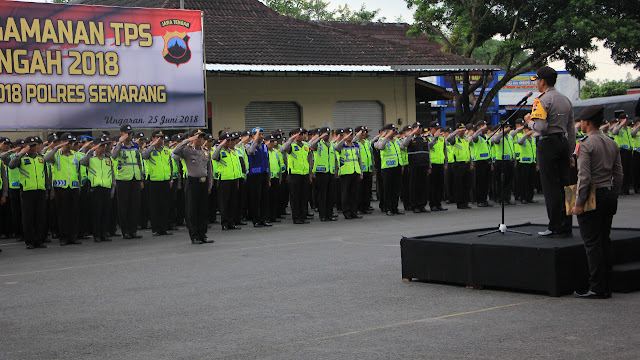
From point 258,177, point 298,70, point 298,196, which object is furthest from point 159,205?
point 298,70

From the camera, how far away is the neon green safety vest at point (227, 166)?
55.9 ft

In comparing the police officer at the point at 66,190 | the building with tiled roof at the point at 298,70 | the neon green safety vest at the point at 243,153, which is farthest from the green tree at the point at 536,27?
the police officer at the point at 66,190

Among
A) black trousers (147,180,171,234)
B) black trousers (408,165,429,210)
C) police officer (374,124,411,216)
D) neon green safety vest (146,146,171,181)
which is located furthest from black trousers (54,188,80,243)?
black trousers (408,165,429,210)

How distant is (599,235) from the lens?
306 inches

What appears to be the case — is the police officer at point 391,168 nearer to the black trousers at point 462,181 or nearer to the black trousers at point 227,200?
the black trousers at point 462,181

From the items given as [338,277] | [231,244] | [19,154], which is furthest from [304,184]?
[338,277]

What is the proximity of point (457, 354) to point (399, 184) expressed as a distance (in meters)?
13.4

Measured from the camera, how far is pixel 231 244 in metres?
14.0

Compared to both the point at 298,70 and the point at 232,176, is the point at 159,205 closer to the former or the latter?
the point at 232,176

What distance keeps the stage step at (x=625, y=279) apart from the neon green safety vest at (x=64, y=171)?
1073cm

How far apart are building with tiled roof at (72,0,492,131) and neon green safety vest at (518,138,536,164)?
7282 mm

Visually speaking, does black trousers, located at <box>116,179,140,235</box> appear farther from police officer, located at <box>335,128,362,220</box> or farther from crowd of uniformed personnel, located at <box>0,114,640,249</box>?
police officer, located at <box>335,128,362,220</box>

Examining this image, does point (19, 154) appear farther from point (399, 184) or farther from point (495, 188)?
point (495, 188)

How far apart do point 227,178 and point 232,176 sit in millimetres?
127
